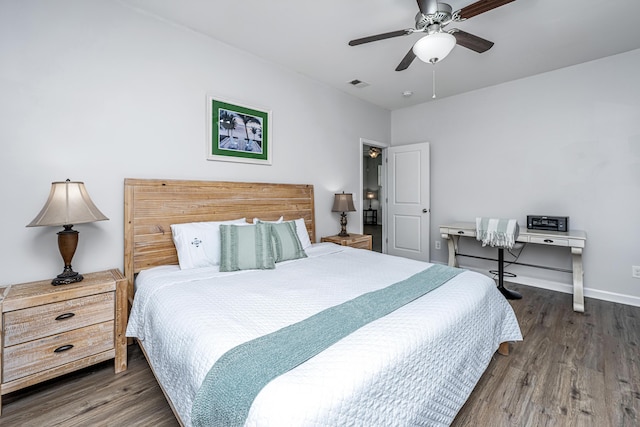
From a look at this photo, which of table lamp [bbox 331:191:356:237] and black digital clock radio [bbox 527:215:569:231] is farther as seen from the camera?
table lamp [bbox 331:191:356:237]

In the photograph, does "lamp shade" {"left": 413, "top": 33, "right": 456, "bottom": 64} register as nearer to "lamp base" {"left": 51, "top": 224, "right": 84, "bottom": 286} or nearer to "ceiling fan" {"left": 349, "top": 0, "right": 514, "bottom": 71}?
"ceiling fan" {"left": 349, "top": 0, "right": 514, "bottom": 71}

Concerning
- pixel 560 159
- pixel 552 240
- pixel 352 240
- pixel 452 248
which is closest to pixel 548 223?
pixel 552 240

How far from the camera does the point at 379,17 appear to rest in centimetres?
234

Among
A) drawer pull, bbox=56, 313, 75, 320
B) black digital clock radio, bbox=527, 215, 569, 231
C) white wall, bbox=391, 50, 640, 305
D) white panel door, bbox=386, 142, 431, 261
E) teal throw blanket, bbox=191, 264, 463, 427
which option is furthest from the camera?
white panel door, bbox=386, 142, 431, 261

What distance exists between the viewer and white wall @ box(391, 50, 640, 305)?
9.92 feet

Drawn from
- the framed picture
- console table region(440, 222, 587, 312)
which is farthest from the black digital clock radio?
the framed picture

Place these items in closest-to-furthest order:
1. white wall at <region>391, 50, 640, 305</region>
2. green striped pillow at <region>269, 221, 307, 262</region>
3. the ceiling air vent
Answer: green striped pillow at <region>269, 221, 307, 262</region>, white wall at <region>391, 50, 640, 305</region>, the ceiling air vent

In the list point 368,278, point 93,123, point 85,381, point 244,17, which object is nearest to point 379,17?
point 244,17

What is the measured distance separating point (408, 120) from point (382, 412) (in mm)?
4589

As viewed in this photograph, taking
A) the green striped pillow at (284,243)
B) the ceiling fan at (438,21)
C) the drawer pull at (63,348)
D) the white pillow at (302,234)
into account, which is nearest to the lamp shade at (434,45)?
the ceiling fan at (438,21)

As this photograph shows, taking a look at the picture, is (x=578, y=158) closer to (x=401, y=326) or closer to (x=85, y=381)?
(x=401, y=326)

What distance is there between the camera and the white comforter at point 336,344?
2.88 ft

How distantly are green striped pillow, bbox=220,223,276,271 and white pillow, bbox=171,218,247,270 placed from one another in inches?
4.5

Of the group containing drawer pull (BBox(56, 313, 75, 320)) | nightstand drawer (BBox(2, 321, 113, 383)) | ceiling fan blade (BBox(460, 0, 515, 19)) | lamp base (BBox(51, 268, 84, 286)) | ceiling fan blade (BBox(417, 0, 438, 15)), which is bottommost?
nightstand drawer (BBox(2, 321, 113, 383))
